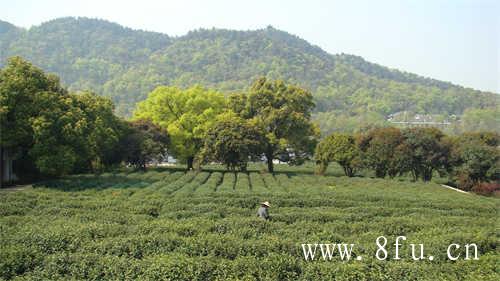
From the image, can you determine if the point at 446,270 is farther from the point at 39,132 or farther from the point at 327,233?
the point at 39,132

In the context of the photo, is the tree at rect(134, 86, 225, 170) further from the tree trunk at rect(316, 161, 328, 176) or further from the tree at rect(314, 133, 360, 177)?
the tree trunk at rect(316, 161, 328, 176)

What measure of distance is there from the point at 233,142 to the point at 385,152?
664 inches

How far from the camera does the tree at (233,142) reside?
5153 cm

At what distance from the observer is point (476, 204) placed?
27391mm

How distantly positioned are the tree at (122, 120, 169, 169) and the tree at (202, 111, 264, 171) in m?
5.79

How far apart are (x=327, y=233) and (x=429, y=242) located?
3.24 metres

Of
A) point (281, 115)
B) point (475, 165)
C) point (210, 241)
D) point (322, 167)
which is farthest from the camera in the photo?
point (322, 167)

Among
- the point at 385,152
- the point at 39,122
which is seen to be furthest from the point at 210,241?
the point at 385,152

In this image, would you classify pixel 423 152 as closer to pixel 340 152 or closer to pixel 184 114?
pixel 340 152

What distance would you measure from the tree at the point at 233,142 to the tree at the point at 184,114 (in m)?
4.35

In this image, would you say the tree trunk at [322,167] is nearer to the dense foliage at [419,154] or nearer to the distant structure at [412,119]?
the dense foliage at [419,154]

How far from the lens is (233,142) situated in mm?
51219

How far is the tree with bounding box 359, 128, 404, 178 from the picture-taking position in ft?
168

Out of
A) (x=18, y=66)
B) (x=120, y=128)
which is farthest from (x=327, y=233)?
(x=120, y=128)
